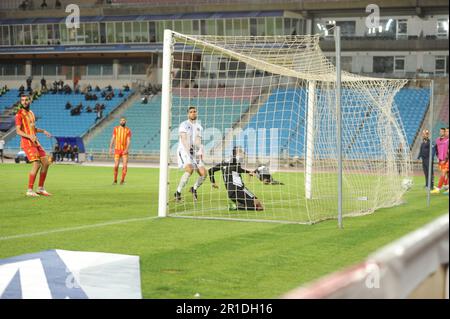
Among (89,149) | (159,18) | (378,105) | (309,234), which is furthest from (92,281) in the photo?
(159,18)

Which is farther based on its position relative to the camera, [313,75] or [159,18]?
[159,18]

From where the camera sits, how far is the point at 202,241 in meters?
10.2

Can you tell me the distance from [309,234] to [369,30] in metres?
46.5

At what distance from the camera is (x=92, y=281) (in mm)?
6770

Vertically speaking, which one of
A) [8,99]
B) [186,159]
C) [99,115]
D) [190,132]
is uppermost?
[8,99]

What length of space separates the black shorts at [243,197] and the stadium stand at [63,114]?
37.8 meters

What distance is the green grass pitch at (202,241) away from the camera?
729 centimetres

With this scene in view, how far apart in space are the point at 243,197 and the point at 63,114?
4273cm

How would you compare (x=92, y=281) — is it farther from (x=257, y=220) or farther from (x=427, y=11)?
(x=427, y=11)

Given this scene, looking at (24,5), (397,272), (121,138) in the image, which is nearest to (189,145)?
(121,138)

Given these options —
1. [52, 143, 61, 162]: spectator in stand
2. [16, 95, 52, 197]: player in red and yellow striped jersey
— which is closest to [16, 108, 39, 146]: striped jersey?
[16, 95, 52, 197]: player in red and yellow striped jersey

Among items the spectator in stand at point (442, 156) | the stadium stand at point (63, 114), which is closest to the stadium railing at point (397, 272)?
the spectator in stand at point (442, 156)

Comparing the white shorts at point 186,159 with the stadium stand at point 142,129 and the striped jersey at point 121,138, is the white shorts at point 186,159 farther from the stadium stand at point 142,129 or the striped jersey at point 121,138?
the stadium stand at point 142,129

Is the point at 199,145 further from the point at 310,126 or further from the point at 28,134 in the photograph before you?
the point at 28,134
